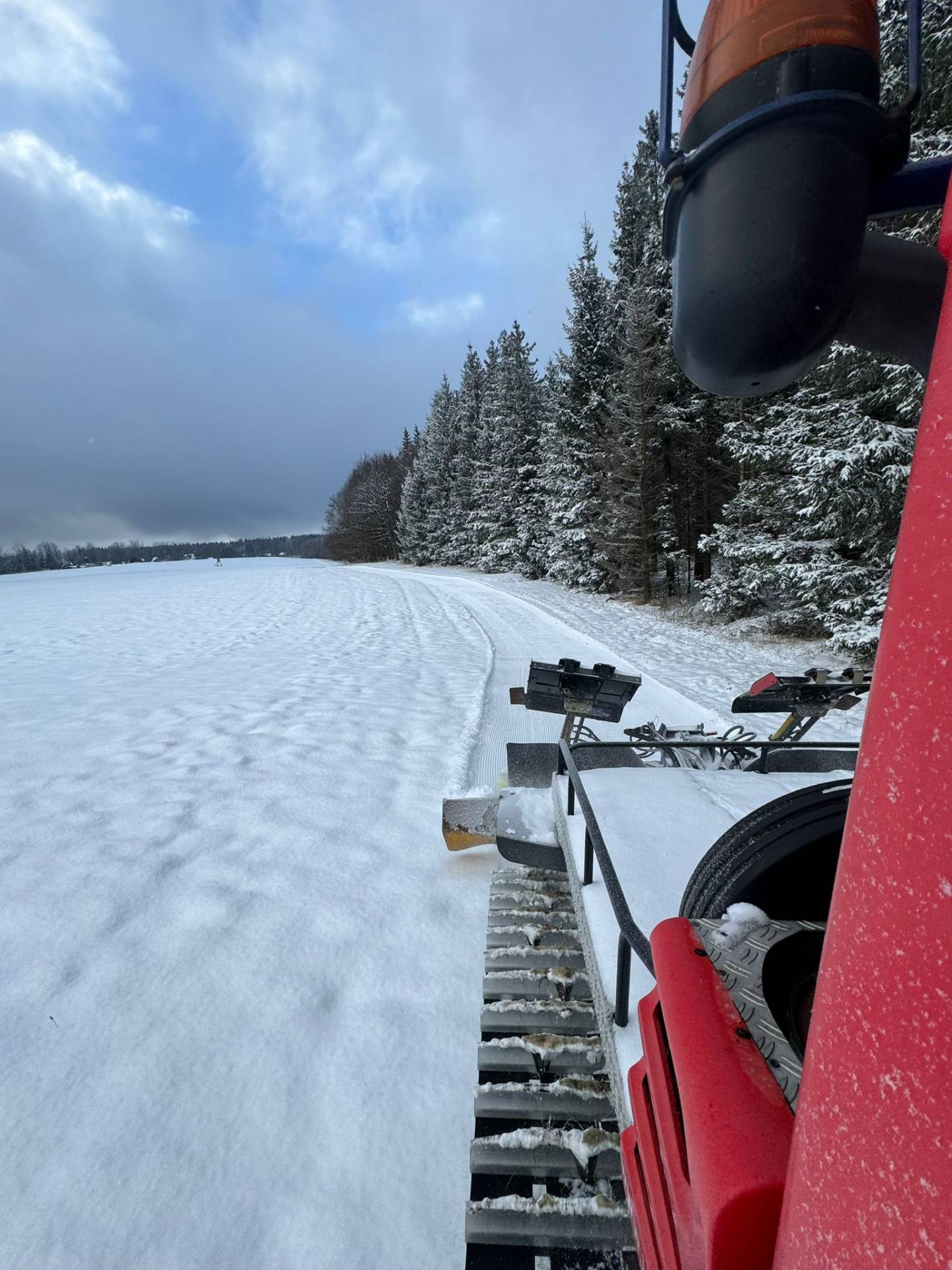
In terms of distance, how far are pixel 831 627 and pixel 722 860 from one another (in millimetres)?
10181

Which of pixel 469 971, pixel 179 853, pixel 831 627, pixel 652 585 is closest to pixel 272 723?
pixel 179 853

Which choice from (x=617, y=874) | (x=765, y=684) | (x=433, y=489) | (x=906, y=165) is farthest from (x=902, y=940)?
(x=433, y=489)

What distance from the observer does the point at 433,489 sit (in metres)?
46.1

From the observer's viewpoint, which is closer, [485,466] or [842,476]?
[842,476]

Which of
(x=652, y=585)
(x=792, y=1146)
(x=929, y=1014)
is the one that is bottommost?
(x=652, y=585)

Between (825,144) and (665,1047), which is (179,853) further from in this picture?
(825,144)

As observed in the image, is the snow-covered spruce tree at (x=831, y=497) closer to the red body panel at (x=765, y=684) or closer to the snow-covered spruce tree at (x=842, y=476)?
the snow-covered spruce tree at (x=842, y=476)

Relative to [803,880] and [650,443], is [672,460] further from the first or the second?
[803,880]

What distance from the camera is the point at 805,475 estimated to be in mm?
9922

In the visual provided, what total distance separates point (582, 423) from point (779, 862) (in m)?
24.5

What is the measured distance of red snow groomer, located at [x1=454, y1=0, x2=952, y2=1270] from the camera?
484 millimetres

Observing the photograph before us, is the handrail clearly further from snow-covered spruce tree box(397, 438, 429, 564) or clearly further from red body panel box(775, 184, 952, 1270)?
snow-covered spruce tree box(397, 438, 429, 564)

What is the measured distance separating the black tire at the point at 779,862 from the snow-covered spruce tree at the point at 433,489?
4388 cm

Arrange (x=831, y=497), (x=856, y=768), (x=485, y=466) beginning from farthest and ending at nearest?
(x=485, y=466) → (x=831, y=497) → (x=856, y=768)
